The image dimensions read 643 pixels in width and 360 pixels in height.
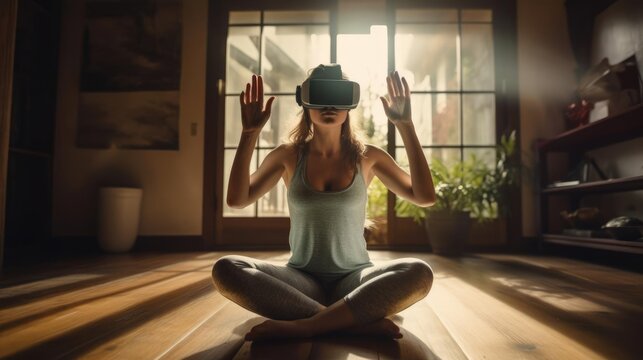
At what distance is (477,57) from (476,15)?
1.13ft

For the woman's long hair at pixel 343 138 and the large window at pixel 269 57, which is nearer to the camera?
the woman's long hair at pixel 343 138

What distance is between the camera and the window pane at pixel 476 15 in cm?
343

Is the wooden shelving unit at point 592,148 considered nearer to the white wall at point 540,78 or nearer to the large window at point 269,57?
the white wall at point 540,78

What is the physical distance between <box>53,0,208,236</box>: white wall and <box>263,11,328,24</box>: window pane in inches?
21.7

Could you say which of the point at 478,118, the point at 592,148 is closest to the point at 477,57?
the point at 478,118

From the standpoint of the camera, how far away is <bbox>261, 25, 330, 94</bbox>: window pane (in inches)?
138

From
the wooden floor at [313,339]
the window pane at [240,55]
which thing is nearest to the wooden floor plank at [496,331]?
the wooden floor at [313,339]

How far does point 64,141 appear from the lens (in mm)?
3379

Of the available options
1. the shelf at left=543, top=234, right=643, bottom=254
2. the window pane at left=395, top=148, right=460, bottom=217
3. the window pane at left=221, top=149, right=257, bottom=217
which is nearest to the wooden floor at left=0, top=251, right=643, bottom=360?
the shelf at left=543, top=234, right=643, bottom=254

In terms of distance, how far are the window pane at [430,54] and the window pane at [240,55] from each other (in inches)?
46.5

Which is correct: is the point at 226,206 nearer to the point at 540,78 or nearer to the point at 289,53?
the point at 289,53

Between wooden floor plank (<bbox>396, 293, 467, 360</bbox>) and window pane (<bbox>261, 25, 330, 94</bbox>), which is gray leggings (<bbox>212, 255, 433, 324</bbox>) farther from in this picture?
window pane (<bbox>261, 25, 330, 94</bbox>)

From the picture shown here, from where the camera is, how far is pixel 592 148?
2.95 metres

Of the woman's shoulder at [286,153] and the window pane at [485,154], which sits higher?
the window pane at [485,154]
